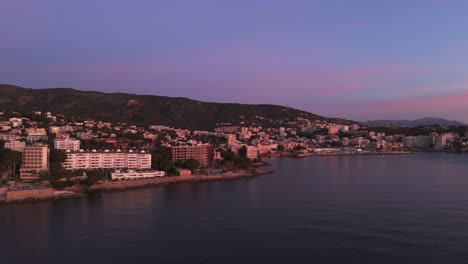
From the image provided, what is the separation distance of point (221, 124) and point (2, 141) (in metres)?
23.2

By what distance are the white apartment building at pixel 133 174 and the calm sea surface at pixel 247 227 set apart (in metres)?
1.08

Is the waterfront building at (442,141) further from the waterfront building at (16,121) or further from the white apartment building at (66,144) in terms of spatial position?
the waterfront building at (16,121)

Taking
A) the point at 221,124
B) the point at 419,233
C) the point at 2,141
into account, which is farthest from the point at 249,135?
the point at 419,233

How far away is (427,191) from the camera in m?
9.19

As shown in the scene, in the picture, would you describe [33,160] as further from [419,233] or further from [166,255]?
[419,233]

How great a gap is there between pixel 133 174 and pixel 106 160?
1.61m

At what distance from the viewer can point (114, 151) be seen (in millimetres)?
12805

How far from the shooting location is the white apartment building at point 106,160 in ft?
38.3

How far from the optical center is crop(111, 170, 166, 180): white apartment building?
35.5 feet

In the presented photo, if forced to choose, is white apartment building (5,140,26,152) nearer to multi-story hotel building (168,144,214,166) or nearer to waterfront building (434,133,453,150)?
multi-story hotel building (168,144,214,166)

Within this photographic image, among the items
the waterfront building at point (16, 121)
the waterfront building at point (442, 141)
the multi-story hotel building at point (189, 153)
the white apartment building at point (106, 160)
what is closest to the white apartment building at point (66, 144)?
the white apartment building at point (106, 160)

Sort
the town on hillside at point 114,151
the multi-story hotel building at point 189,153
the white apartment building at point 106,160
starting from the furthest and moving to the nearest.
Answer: the multi-story hotel building at point 189,153 < the white apartment building at point 106,160 < the town on hillside at point 114,151

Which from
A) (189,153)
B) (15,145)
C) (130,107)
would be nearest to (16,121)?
(15,145)

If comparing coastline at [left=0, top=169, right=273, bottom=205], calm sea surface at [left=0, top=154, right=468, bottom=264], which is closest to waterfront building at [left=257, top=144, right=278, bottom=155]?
coastline at [left=0, top=169, right=273, bottom=205]
